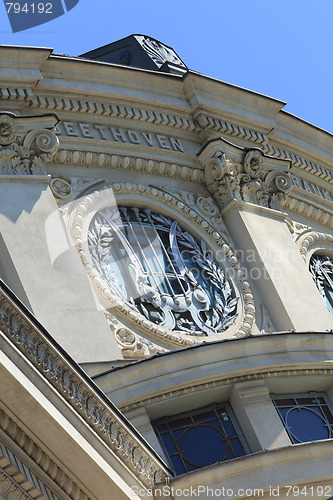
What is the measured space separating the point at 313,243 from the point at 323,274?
0.53 meters

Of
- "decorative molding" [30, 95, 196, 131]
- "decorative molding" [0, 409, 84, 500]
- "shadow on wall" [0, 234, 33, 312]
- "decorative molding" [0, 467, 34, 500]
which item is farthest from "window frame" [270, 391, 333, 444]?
"decorative molding" [30, 95, 196, 131]

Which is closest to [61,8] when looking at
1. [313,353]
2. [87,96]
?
[87,96]

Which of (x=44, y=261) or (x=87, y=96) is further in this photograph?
(x=87, y=96)

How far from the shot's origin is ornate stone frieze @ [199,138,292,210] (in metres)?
17.4

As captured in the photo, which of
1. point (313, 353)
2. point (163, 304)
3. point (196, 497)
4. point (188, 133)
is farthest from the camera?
point (188, 133)

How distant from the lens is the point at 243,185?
57.9 feet

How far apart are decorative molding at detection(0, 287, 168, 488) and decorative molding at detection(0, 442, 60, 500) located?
133 mm

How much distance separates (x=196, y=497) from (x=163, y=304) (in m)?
4.38

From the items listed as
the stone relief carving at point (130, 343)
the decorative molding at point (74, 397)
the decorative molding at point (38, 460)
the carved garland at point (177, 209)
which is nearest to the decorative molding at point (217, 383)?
the stone relief carving at point (130, 343)

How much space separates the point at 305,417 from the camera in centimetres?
1396

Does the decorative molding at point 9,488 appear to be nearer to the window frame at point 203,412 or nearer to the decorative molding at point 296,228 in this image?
the window frame at point 203,412

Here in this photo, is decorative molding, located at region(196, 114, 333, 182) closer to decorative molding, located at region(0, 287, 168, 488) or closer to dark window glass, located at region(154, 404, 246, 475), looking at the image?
dark window glass, located at region(154, 404, 246, 475)

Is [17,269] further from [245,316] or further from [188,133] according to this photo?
[188,133]

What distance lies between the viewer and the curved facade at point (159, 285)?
406 inches
